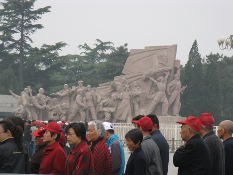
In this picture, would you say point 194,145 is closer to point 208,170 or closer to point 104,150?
point 208,170

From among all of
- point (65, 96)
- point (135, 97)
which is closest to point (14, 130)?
point (135, 97)

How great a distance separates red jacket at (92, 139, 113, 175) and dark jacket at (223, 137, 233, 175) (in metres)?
1.99

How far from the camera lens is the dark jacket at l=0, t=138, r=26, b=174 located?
6867 mm

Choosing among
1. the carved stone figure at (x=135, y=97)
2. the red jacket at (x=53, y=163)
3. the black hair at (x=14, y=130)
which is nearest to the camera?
the red jacket at (x=53, y=163)

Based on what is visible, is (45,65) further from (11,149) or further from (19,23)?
(11,149)

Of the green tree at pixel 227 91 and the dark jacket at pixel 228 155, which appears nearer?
the dark jacket at pixel 228 155

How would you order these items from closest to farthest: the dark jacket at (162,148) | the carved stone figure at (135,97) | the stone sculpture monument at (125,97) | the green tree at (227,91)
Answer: the dark jacket at (162,148), the stone sculpture monument at (125,97), the carved stone figure at (135,97), the green tree at (227,91)

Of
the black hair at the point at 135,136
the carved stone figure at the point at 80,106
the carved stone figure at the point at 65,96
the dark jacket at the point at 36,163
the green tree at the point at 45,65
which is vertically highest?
the green tree at the point at 45,65

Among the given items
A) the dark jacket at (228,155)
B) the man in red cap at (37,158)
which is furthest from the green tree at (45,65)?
the man in red cap at (37,158)

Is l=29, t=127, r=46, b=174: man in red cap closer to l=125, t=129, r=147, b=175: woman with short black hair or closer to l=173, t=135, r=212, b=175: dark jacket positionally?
l=125, t=129, r=147, b=175: woman with short black hair

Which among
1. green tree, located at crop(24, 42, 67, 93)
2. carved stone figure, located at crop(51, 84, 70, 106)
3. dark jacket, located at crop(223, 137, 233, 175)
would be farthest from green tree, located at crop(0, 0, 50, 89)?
dark jacket, located at crop(223, 137, 233, 175)

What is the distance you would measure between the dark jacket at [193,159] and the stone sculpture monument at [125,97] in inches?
992

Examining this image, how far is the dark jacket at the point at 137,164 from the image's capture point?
6.73 metres

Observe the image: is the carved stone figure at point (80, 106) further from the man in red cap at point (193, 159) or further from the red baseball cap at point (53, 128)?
the man in red cap at point (193, 159)
